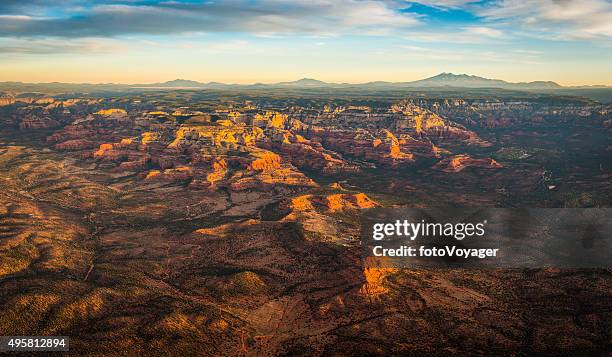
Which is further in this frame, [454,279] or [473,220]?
[473,220]

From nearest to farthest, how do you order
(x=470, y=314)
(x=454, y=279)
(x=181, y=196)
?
1. (x=470, y=314)
2. (x=454, y=279)
3. (x=181, y=196)

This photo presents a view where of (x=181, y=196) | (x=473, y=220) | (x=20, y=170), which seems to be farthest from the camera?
(x=20, y=170)

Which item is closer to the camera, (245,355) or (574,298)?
(245,355)

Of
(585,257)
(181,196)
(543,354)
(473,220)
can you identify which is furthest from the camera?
(181,196)

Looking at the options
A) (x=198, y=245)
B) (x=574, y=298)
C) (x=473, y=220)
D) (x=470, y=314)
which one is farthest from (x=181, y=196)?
(x=574, y=298)

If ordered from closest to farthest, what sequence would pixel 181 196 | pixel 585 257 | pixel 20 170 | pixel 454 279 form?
pixel 454 279 < pixel 585 257 < pixel 181 196 < pixel 20 170

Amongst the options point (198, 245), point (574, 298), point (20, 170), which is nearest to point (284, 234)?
point (198, 245)

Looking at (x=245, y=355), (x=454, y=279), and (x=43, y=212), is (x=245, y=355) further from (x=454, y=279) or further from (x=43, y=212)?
(x=43, y=212)

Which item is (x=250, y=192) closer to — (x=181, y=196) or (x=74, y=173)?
(x=181, y=196)
